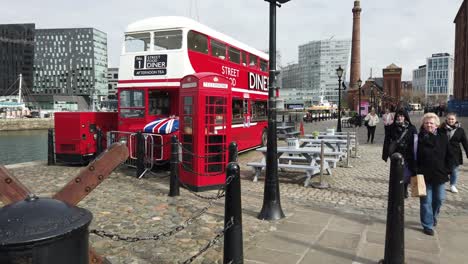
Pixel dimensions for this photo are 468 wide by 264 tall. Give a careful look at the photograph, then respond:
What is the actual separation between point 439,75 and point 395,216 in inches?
7251

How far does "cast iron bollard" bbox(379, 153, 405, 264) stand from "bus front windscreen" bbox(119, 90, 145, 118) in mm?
8974

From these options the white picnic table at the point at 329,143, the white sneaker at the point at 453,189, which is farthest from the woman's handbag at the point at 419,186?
the white picnic table at the point at 329,143

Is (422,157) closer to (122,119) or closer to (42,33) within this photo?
(122,119)

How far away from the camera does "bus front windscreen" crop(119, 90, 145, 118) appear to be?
11789 mm

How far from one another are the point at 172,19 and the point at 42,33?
145m

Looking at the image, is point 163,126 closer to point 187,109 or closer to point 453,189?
point 187,109

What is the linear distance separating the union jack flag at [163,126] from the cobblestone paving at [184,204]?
1.19m

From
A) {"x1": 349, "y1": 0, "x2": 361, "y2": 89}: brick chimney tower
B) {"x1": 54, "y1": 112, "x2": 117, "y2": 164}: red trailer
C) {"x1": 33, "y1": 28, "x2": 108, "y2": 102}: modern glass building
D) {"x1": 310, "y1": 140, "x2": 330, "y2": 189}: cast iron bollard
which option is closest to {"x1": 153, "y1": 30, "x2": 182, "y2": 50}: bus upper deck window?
{"x1": 54, "y1": 112, "x2": 117, "y2": 164}: red trailer

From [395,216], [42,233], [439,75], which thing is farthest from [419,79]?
[42,233]

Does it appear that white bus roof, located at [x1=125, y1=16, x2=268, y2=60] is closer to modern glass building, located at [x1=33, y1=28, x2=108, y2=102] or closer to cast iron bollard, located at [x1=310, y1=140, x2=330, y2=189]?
cast iron bollard, located at [x1=310, y1=140, x2=330, y2=189]

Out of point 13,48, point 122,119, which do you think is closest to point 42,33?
point 13,48

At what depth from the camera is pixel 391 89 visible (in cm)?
12662

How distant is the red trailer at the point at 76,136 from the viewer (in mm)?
11859

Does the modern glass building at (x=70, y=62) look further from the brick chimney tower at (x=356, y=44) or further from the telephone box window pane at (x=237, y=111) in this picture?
the telephone box window pane at (x=237, y=111)
